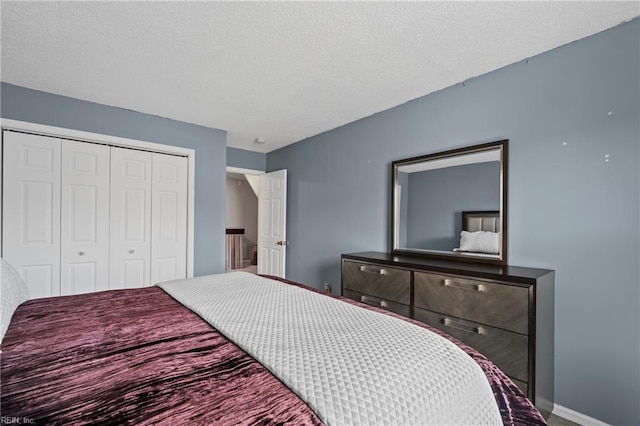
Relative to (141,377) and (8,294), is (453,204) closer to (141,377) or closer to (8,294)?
(141,377)

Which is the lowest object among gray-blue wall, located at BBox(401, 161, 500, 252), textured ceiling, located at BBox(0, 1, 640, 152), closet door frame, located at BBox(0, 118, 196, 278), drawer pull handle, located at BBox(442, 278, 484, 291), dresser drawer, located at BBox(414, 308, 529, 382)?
dresser drawer, located at BBox(414, 308, 529, 382)

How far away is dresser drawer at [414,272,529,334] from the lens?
1.75 metres

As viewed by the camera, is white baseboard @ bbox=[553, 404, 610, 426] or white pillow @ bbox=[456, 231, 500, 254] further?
white pillow @ bbox=[456, 231, 500, 254]

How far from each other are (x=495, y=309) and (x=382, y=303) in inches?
34.0

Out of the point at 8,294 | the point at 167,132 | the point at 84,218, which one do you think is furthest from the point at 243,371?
the point at 167,132

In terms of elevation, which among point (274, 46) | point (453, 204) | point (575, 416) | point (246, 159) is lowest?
point (575, 416)

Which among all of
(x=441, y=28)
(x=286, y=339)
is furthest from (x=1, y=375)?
(x=441, y=28)

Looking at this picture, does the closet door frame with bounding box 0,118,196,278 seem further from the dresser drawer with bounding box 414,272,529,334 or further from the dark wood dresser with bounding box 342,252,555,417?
the dresser drawer with bounding box 414,272,529,334

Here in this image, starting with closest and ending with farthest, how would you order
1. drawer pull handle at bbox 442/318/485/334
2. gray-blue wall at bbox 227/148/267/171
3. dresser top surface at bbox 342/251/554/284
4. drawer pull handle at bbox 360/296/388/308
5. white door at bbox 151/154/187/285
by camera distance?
dresser top surface at bbox 342/251/554/284 → drawer pull handle at bbox 442/318/485/334 → drawer pull handle at bbox 360/296/388/308 → white door at bbox 151/154/187/285 → gray-blue wall at bbox 227/148/267/171

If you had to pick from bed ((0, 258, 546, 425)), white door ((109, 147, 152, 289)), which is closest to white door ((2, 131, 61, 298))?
white door ((109, 147, 152, 289))

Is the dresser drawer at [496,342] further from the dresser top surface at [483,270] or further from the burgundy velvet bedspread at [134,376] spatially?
the burgundy velvet bedspread at [134,376]

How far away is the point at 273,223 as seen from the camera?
4703mm

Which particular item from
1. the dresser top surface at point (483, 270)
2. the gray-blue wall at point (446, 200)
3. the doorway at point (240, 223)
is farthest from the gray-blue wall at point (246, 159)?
the dresser top surface at point (483, 270)

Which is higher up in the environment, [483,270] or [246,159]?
[246,159]
